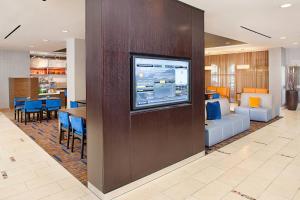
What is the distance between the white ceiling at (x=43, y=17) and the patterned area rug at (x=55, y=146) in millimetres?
2878

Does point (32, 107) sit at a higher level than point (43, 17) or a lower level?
lower

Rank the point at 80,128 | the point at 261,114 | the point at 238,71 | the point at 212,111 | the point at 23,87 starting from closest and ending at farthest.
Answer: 1. the point at 80,128
2. the point at 212,111
3. the point at 261,114
4. the point at 23,87
5. the point at 238,71

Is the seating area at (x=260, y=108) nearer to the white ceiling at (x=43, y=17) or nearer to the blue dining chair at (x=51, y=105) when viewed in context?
the white ceiling at (x=43, y=17)

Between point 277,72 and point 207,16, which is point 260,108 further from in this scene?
point 207,16

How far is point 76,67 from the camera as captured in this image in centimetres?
759

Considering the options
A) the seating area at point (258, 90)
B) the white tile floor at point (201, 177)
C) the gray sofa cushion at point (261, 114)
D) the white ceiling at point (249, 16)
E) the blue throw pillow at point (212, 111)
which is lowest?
the white tile floor at point (201, 177)

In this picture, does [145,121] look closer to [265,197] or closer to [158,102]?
[158,102]

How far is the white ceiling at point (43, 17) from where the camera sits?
4.02 metres

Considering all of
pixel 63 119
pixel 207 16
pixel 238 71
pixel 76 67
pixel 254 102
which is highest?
pixel 207 16

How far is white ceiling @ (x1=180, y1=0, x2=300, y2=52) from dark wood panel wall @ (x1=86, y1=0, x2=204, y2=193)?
786 millimetres


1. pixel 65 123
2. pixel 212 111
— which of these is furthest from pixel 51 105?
pixel 212 111

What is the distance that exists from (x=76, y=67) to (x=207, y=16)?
475 cm

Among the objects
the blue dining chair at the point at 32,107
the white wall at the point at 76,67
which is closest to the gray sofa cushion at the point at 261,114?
the white wall at the point at 76,67

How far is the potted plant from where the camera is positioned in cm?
1007
